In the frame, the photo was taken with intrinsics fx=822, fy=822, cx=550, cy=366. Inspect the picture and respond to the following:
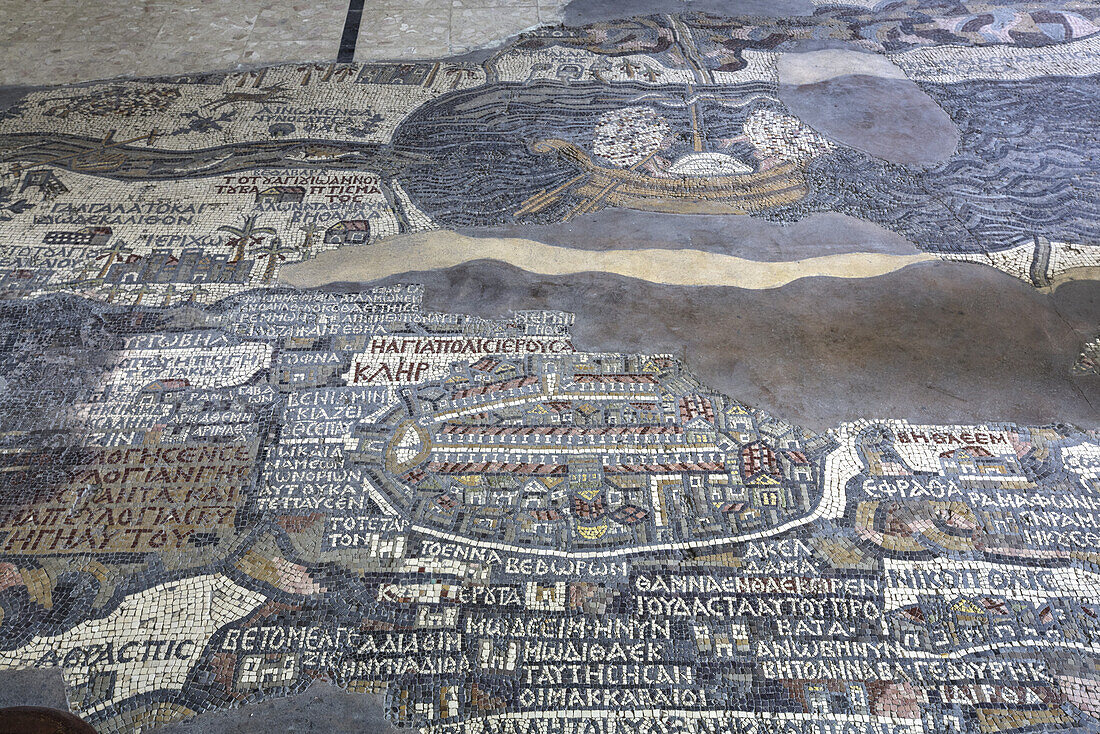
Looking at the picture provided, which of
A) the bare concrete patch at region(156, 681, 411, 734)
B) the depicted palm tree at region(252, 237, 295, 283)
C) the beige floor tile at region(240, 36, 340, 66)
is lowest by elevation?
the bare concrete patch at region(156, 681, 411, 734)

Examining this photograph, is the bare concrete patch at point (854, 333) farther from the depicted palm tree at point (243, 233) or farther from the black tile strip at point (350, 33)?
the black tile strip at point (350, 33)

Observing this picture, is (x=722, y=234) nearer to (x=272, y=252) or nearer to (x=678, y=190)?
(x=678, y=190)

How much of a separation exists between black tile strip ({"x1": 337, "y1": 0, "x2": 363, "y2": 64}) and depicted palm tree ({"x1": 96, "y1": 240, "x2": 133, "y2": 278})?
9.26ft

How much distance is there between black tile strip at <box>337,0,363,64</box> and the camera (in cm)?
Answer: 702

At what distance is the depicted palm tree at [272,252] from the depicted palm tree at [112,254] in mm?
772

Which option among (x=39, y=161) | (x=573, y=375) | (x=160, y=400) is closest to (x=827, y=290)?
(x=573, y=375)

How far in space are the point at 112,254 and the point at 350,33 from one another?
3498mm

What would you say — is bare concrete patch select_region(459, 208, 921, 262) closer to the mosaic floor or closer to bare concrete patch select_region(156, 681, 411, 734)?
the mosaic floor

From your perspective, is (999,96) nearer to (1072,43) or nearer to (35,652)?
(1072,43)

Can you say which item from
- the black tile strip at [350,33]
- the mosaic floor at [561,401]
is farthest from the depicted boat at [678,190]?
the black tile strip at [350,33]

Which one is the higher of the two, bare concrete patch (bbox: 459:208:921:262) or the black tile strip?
the black tile strip

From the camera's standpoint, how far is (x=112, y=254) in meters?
4.88

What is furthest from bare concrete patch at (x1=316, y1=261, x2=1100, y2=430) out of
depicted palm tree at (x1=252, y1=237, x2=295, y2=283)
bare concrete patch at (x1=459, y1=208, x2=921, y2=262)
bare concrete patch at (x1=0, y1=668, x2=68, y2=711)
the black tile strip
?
the black tile strip

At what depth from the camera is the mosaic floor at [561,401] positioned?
10.0ft
